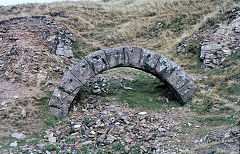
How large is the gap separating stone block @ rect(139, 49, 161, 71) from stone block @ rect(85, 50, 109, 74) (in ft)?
3.94

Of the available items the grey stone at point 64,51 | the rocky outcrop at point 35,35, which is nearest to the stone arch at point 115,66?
the rocky outcrop at point 35,35

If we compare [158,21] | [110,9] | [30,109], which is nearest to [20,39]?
[30,109]

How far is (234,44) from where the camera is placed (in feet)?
35.7

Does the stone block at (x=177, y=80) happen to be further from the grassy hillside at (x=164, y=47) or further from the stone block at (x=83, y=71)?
the stone block at (x=83, y=71)

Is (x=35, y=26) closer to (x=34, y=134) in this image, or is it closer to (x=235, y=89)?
(x=34, y=134)

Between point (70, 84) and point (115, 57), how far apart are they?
1691 millimetres

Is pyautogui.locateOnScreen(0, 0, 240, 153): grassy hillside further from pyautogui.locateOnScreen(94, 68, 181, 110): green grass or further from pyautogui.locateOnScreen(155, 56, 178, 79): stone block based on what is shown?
pyautogui.locateOnScreen(155, 56, 178, 79): stone block

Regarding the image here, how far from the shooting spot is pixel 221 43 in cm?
1143

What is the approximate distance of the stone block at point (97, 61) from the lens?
26.9 ft

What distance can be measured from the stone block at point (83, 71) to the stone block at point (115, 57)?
27.6 inches

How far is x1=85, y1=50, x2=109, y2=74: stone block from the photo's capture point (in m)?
8.20

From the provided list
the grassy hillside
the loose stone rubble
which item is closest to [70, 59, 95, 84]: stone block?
the grassy hillside

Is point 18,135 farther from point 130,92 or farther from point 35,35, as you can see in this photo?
point 35,35

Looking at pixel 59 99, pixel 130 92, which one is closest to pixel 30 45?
pixel 59 99
